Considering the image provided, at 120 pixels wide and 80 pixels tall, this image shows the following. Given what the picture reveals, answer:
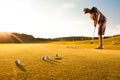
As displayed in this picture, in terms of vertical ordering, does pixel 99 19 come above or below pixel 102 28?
above

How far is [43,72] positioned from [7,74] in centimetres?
88

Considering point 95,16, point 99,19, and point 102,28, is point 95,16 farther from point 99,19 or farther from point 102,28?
point 102,28

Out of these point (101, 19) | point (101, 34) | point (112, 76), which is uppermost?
point (101, 19)

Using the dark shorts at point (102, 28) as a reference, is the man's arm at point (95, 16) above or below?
above

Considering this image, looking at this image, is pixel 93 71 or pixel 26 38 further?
pixel 26 38

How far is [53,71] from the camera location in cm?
529

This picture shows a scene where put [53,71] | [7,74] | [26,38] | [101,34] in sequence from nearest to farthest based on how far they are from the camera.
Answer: [7,74]
[53,71]
[101,34]
[26,38]

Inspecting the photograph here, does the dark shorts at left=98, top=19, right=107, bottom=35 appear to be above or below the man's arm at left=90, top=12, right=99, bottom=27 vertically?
below

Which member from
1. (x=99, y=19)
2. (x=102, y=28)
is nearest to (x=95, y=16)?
(x=99, y=19)

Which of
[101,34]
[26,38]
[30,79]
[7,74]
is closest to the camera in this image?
[30,79]

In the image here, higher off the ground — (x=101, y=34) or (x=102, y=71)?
(x=101, y=34)

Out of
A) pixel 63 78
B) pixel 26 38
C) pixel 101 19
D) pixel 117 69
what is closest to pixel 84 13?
pixel 101 19

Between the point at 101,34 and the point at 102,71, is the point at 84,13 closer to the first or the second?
the point at 101,34

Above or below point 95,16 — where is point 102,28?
below
